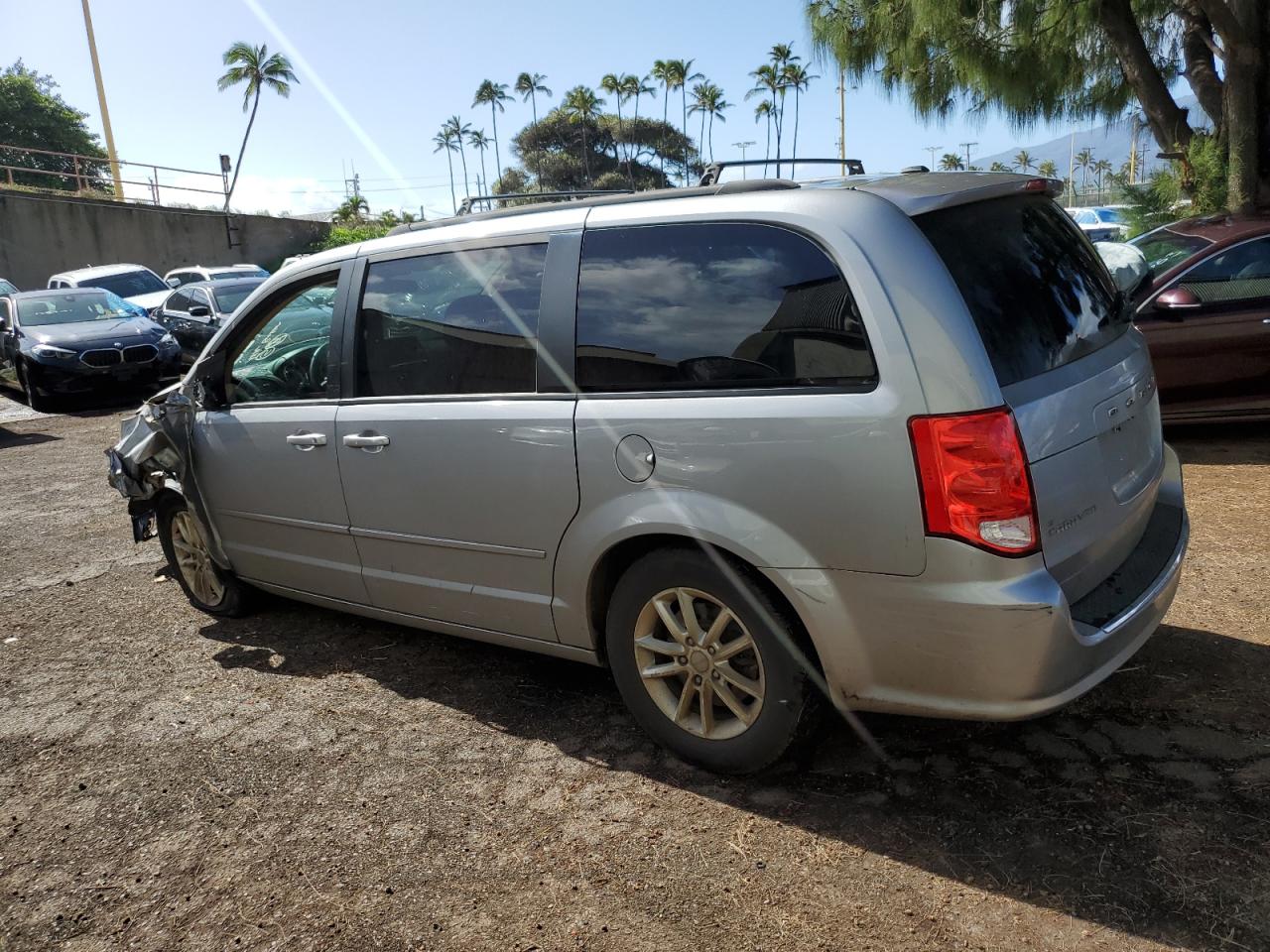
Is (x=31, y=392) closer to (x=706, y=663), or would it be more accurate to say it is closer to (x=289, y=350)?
(x=289, y=350)

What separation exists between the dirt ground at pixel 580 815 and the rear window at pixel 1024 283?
126 cm

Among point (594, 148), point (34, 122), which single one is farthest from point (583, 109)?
point (34, 122)

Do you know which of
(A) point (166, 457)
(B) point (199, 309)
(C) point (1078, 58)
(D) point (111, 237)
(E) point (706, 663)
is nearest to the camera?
(E) point (706, 663)

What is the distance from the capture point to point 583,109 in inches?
3351

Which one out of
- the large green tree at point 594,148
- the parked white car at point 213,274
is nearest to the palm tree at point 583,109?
the large green tree at point 594,148

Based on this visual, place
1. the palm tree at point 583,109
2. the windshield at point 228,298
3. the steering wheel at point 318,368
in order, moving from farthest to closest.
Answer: the palm tree at point 583,109, the windshield at point 228,298, the steering wheel at point 318,368

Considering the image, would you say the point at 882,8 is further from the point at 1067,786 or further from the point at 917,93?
the point at 1067,786

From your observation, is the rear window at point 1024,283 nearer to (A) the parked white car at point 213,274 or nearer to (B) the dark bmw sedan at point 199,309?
(B) the dark bmw sedan at point 199,309

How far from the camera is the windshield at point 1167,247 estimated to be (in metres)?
7.00

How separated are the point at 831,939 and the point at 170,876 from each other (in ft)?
6.23

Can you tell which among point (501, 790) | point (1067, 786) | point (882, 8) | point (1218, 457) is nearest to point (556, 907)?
point (501, 790)

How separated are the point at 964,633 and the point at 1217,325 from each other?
17.4 feet

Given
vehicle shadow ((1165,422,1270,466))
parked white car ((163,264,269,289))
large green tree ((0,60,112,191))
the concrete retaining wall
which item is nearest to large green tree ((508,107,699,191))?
large green tree ((0,60,112,191))

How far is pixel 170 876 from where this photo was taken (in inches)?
116
